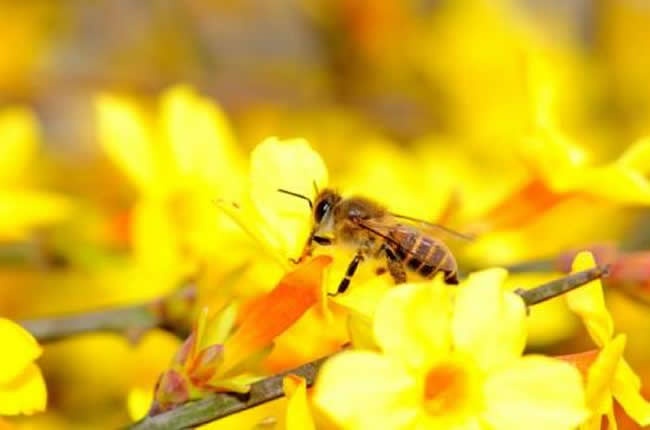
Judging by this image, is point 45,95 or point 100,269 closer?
point 100,269

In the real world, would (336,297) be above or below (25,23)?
below

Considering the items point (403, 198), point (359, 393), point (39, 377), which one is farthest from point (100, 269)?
point (359, 393)

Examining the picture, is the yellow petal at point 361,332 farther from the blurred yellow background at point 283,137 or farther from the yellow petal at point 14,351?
the yellow petal at point 14,351

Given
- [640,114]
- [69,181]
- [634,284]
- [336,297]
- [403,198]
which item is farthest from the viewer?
[640,114]

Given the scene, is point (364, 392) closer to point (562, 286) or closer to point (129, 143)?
point (562, 286)

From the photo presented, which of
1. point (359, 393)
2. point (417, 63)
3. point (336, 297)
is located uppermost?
point (417, 63)

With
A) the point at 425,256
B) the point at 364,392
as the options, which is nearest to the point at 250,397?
the point at 364,392

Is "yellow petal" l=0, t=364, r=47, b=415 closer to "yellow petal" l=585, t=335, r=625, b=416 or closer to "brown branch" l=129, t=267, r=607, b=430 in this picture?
"brown branch" l=129, t=267, r=607, b=430

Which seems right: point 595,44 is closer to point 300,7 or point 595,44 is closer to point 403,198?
point 300,7
